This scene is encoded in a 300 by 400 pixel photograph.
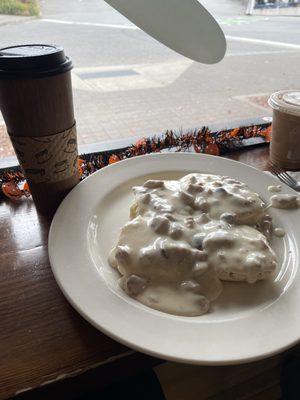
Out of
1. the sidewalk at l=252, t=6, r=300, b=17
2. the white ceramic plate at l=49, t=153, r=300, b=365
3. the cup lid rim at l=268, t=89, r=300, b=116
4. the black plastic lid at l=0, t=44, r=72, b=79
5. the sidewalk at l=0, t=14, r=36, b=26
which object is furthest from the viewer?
the sidewalk at l=252, t=6, r=300, b=17

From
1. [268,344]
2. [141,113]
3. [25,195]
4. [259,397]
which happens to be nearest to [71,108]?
[25,195]

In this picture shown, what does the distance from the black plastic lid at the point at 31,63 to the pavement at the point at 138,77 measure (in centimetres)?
53

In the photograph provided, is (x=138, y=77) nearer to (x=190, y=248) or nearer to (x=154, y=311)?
(x=190, y=248)

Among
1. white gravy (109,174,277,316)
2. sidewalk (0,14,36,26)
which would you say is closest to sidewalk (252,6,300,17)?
sidewalk (0,14,36,26)

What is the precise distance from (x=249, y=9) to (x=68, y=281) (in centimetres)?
214

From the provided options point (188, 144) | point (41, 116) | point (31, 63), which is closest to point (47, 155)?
point (41, 116)

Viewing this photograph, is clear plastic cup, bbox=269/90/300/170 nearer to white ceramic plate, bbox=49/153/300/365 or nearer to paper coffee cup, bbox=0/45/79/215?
white ceramic plate, bbox=49/153/300/365

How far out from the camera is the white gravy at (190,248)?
0.60 metres

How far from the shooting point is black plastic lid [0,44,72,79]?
2.07ft

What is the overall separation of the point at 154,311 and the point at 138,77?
148 cm

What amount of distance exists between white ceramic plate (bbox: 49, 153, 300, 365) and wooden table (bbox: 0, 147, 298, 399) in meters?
0.06

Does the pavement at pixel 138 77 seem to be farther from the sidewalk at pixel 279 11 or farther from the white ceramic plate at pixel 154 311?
the white ceramic plate at pixel 154 311

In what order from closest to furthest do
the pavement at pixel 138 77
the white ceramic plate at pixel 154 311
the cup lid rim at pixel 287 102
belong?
1. the white ceramic plate at pixel 154 311
2. the cup lid rim at pixel 287 102
3. the pavement at pixel 138 77

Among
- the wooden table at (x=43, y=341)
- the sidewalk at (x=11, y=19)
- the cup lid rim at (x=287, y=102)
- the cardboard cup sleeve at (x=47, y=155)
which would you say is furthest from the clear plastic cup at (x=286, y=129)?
the sidewalk at (x=11, y=19)
